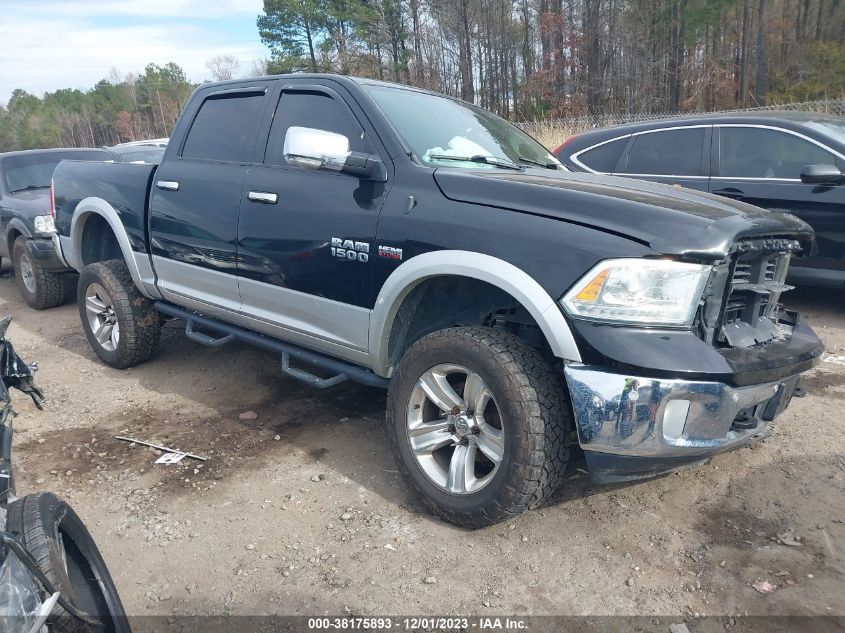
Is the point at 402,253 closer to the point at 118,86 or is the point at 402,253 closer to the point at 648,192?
the point at 648,192

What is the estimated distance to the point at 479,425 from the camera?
2775mm

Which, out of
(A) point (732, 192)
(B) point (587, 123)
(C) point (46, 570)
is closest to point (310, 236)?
(C) point (46, 570)

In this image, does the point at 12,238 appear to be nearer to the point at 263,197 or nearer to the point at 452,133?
the point at 263,197

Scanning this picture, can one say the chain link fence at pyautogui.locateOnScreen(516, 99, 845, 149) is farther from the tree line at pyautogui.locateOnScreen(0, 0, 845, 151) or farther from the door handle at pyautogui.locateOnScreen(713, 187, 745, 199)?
the tree line at pyautogui.locateOnScreen(0, 0, 845, 151)

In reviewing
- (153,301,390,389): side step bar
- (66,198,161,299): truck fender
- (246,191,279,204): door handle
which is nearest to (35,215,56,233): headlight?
(66,198,161,299): truck fender

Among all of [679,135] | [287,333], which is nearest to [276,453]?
[287,333]

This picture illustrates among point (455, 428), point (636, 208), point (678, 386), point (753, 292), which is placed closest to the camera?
point (678, 386)

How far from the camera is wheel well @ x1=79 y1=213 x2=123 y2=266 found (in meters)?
5.30

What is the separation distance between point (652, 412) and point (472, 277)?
906mm

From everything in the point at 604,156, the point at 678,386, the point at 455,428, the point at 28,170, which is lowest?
the point at 455,428

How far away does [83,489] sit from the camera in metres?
3.35

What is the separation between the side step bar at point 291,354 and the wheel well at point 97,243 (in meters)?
0.95

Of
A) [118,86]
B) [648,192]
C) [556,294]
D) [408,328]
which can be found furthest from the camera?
[118,86]

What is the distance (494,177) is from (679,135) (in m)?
4.21
